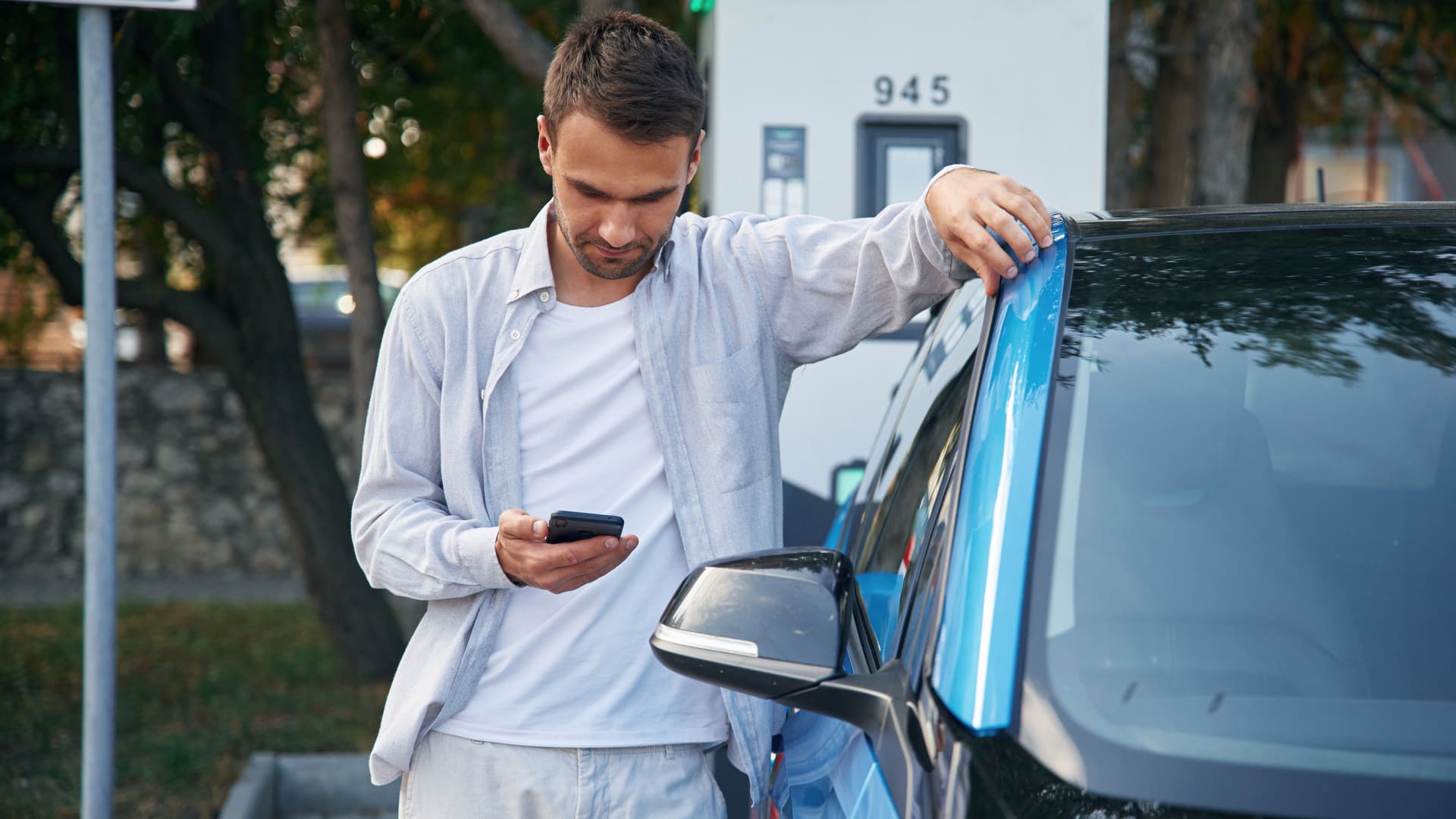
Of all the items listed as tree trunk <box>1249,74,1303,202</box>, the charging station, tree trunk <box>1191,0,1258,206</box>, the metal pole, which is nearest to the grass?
the metal pole

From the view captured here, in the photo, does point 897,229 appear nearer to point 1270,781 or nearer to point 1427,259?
point 1427,259

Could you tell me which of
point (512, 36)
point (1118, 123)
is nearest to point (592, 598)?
point (512, 36)

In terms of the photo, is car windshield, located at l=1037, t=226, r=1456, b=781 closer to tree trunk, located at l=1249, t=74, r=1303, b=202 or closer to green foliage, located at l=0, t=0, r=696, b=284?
→ green foliage, located at l=0, t=0, r=696, b=284

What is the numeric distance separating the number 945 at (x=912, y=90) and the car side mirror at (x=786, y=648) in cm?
295

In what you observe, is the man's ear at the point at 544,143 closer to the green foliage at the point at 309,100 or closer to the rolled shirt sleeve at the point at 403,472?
the rolled shirt sleeve at the point at 403,472

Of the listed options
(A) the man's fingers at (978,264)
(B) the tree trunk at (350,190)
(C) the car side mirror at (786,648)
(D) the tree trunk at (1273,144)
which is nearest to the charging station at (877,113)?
(B) the tree trunk at (350,190)

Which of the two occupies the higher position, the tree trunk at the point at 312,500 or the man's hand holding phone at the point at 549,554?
the man's hand holding phone at the point at 549,554

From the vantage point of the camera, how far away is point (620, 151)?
1.87 metres

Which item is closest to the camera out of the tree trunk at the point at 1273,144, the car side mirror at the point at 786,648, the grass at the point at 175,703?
the car side mirror at the point at 786,648

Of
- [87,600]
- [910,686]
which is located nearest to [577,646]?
[910,686]

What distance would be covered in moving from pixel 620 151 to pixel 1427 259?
1005 millimetres

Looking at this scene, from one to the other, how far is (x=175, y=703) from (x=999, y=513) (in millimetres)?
5213

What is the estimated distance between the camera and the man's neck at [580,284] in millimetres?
2035

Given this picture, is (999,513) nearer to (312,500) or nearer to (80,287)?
(312,500)
